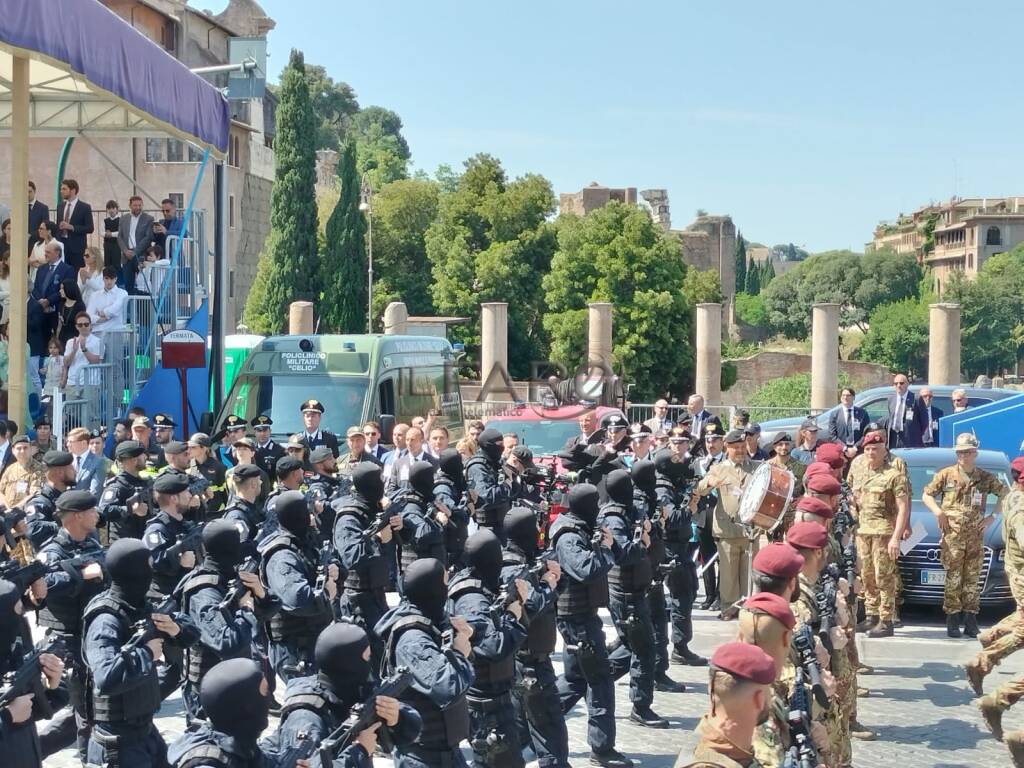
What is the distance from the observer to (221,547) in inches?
291

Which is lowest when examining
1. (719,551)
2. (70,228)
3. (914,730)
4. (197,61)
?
(914,730)

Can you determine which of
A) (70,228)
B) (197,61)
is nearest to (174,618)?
(70,228)

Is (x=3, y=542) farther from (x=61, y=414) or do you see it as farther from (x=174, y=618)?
(x=61, y=414)

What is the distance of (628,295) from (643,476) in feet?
134

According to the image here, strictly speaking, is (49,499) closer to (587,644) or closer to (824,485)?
(587,644)

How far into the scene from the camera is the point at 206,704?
479 cm

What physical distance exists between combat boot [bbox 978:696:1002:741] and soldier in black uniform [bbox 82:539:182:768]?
523cm

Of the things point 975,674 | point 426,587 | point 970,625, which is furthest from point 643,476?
point 426,587

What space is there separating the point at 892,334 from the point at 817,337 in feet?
164

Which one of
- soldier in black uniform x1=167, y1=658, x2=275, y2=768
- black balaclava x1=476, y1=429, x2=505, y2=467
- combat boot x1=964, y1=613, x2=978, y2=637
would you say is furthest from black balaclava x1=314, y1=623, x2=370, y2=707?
combat boot x1=964, y1=613, x2=978, y2=637

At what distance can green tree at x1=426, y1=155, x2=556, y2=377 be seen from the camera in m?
53.2

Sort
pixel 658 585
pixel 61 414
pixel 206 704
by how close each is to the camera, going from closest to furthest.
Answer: pixel 206 704 < pixel 658 585 < pixel 61 414

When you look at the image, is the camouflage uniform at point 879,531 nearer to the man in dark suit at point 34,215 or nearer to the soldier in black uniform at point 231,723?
the soldier in black uniform at point 231,723

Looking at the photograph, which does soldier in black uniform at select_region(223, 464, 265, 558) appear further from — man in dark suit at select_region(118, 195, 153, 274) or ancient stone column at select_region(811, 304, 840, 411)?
ancient stone column at select_region(811, 304, 840, 411)
